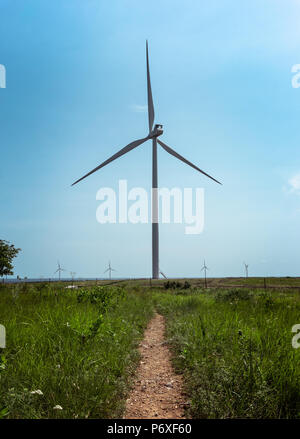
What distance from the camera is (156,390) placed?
536 cm

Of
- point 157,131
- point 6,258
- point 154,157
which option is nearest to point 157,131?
point 157,131

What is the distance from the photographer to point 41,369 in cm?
458

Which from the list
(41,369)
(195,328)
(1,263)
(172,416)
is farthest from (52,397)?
(1,263)

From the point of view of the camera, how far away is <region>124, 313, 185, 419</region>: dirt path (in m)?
4.53

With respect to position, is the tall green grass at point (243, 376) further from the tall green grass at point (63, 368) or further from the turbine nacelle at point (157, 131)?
the turbine nacelle at point (157, 131)

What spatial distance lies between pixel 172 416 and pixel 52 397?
1783mm

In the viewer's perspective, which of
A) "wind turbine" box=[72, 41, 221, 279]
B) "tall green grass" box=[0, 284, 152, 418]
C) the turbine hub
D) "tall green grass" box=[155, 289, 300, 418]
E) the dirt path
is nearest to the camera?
"tall green grass" box=[0, 284, 152, 418]

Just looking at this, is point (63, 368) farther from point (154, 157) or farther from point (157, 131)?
point (157, 131)

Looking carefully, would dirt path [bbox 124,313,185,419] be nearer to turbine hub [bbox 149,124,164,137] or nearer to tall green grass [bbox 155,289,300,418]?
tall green grass [bbox 155,289,300,418]

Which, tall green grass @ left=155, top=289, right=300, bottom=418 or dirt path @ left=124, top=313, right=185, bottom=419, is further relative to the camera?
dirt path @ left=124, top=313, right=185, bottom=419

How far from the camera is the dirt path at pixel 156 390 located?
4.53 m

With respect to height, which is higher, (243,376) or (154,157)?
(154,157)

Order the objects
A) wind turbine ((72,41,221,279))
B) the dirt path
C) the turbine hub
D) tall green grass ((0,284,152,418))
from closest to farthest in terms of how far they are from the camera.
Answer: tall green grass ((0,284,152,418))
the dirt path
wind turbine ((72,41,221,279))
the turbine hub

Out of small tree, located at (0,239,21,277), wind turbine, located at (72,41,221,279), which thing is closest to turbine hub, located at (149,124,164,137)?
wind turbine, located at (72,41,221,279)
